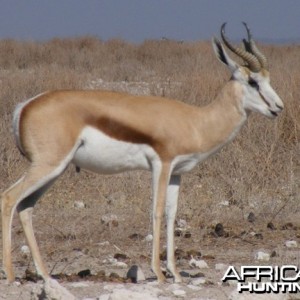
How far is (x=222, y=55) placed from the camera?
7.38 meters

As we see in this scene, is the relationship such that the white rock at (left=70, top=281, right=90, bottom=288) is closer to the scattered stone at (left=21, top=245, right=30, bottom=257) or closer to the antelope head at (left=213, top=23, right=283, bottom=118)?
the scattered stone at (left=21, top=245, right=30, bottom=257)

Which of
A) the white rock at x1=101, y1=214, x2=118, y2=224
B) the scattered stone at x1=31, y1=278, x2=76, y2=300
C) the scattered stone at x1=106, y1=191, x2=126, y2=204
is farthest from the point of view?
the scattered stone at x1=106, y1=191, x2=126, y2=204

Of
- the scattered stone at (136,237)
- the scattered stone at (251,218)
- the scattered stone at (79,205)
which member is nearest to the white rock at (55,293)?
the scattered stone at (136,237)

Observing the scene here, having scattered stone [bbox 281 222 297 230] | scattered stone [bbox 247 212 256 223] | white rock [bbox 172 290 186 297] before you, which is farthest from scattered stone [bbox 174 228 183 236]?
white rock [bbox 172 290 186 297]

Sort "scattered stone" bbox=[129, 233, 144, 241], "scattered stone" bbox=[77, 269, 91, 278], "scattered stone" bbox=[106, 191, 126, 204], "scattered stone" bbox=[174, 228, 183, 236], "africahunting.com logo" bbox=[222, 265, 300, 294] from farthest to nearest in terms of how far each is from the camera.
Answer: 1. "scattered stone" bbox=[106, 191, 126, 204]
2. "scattered stone" bbox=[174, 228, 183, 236]
3. "scattered stone" bbox=[129, 233, 144, 241]
4. "scattered stone" bbox=[77, 269, 91, 278]
5. "africahunting.com logo" bbox=[222, 265, 300, 294]

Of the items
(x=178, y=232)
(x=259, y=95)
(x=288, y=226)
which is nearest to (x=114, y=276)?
(x=259, y=95)

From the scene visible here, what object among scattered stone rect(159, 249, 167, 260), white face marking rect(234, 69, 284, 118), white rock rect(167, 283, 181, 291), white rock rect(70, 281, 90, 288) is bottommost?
scattered stone rect(159, 249, 167, 260)

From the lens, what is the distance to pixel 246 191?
10.6 m

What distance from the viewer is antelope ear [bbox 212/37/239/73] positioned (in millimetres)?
7316

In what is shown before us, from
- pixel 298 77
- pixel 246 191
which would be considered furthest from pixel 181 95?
pixel 246 191

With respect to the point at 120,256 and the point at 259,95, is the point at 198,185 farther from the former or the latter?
the point at 259,95

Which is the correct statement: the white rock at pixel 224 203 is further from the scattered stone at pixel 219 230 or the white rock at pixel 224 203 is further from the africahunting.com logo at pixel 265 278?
the africahunting.com logo at pixel 265 278

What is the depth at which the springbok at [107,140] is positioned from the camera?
675cm

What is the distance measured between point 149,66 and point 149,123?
2193cm
